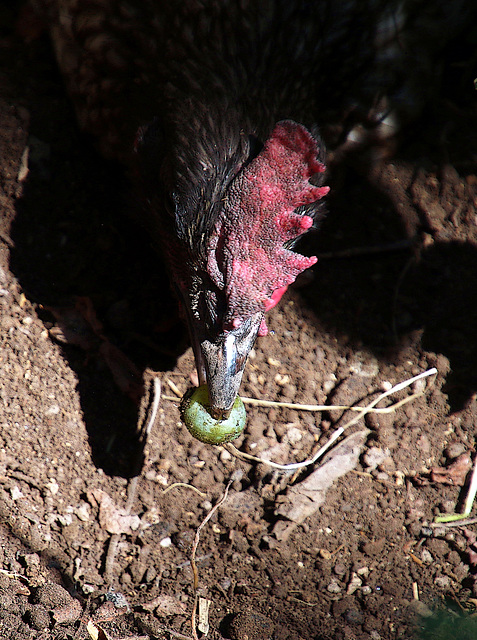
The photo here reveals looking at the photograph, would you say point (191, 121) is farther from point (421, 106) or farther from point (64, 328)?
point (421, 106)

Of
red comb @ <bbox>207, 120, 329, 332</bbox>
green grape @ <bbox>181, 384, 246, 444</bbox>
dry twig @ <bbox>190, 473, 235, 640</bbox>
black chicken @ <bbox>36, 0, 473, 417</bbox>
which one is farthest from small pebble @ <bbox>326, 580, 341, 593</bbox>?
red comb @ <bbox>207, 120, 329, 332</bbox>

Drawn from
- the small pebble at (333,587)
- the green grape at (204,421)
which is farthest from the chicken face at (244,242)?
the small pebble at (333,587)

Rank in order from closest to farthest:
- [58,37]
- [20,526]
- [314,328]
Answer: [20,526] → [58,37] → [314,328]

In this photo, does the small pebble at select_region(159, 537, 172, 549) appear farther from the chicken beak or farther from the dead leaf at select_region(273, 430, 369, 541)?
the chicken beak

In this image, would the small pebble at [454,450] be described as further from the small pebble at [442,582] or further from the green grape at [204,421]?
the green grape at [204,421]

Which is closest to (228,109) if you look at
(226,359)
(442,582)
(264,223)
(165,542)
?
(264,223)

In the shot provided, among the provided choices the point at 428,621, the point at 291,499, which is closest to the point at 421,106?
the point at 291,499

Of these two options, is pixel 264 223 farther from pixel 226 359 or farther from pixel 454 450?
pixel 454 450
